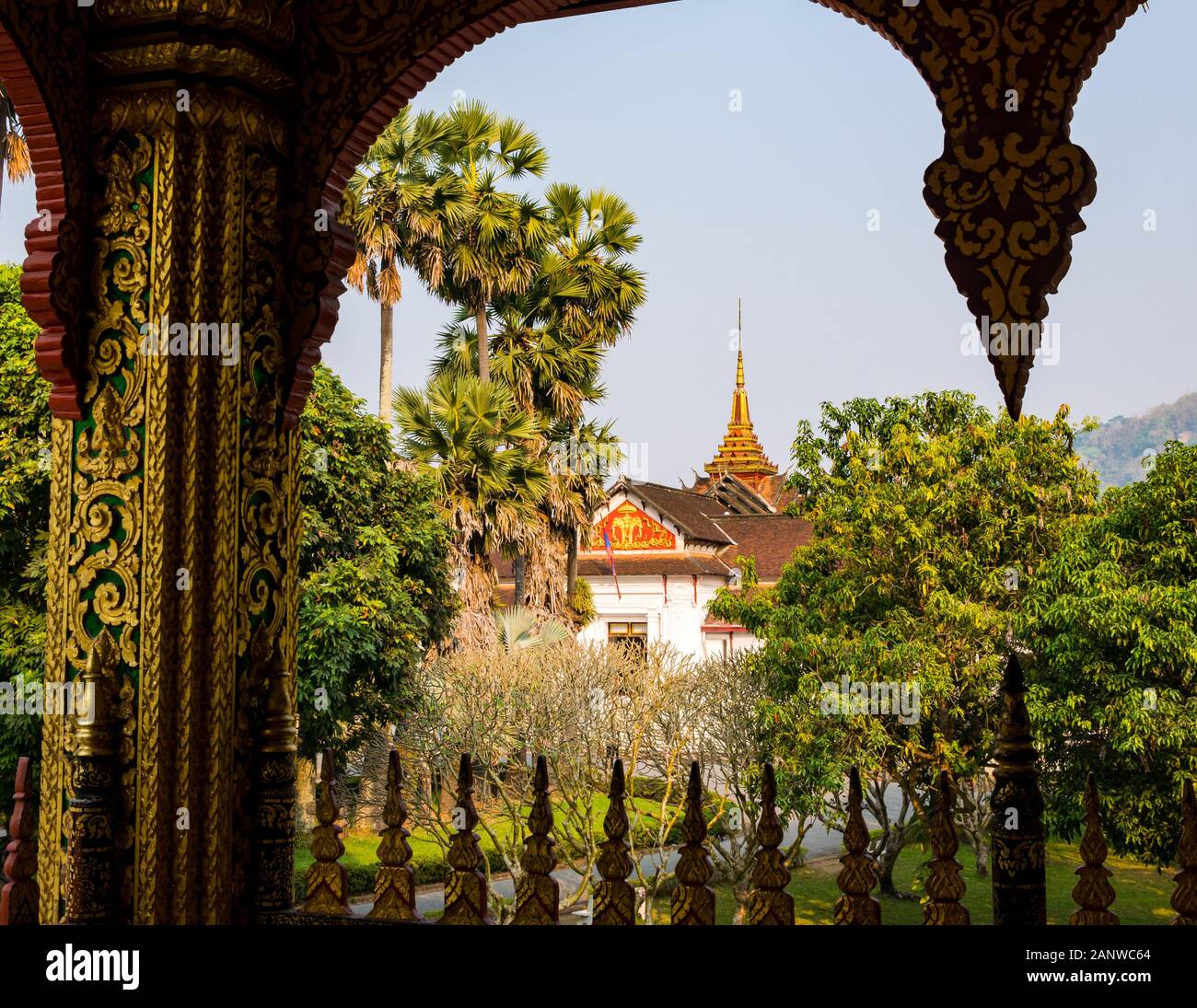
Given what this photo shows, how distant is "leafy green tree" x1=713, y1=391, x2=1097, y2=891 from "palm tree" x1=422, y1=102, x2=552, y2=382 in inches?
257

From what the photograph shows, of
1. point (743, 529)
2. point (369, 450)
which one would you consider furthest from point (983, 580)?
point (743, 529)

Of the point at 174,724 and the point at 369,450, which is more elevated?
the point at 369,450

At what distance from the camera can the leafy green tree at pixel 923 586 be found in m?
10.5

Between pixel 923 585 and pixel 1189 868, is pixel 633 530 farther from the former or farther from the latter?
pixel 1189 868

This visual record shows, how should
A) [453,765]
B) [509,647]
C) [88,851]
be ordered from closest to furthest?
[88,851] → [453,765] → [509,647]

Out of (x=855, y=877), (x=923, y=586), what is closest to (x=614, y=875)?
(x=855, y=877)

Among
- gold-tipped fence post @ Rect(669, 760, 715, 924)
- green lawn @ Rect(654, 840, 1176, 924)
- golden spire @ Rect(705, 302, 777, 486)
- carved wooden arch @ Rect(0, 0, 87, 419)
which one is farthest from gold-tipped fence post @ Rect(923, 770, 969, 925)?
golden spire @ Rect(705, 302, 777, 486)

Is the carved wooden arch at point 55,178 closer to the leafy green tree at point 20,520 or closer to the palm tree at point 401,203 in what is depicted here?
the leafy green tree at point 20,520

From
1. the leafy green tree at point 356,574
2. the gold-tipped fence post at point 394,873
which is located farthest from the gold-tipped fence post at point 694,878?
the leafy green tree at point 356,574

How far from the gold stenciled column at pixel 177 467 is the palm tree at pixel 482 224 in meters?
13.6

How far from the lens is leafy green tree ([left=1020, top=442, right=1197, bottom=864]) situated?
8531mm
